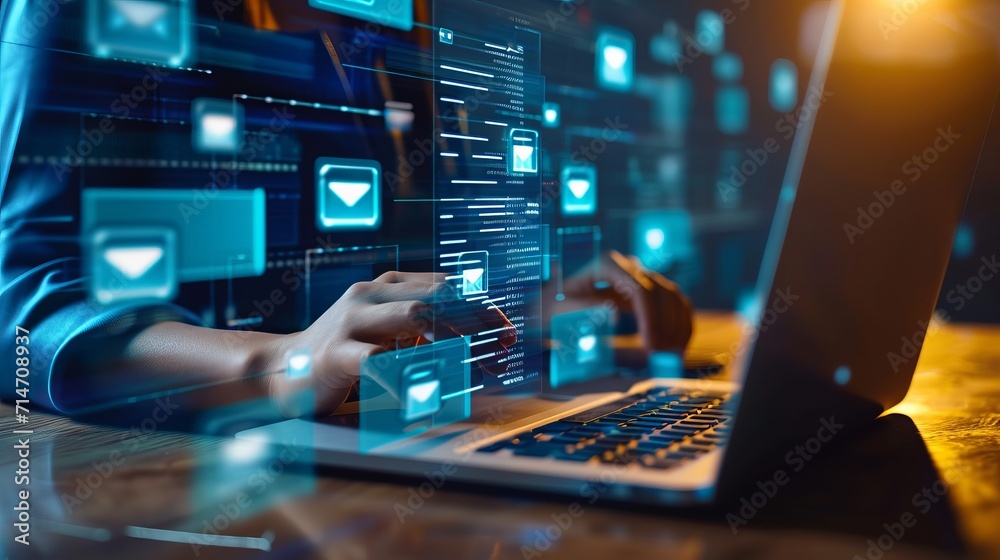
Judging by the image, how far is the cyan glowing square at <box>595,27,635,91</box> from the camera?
1.88 meters

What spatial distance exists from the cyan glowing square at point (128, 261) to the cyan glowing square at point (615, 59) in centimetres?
123

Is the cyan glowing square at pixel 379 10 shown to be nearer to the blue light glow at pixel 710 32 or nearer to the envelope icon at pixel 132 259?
the envelope icon at pixel 132 259

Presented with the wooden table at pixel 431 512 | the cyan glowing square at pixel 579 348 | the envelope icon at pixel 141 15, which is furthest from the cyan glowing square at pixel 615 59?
the wooden table at pixel 431 512

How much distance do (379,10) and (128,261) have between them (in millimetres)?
468

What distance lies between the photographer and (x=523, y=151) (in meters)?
0.74

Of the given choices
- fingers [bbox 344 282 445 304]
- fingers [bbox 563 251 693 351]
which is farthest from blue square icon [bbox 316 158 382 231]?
fingers [bbox 563 251 693 351]

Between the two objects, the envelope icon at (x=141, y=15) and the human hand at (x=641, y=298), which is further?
the human hand at (x=641, y=298)

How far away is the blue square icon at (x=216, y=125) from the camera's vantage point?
870 mm

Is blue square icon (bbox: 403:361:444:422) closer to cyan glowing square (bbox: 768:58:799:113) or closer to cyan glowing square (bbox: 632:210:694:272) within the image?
cyan glowing square (bbox: 632:210:694:272)

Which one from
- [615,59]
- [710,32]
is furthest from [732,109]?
[615,59]

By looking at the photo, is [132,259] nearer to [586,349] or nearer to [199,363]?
[199,363]

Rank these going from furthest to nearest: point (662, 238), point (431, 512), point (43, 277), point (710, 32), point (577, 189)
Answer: point (710, 32), point (662, 238), point (577, 189), point (43, 277), point (431, 512)

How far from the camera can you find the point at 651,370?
114 cm

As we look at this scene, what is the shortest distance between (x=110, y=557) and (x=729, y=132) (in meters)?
2.51
